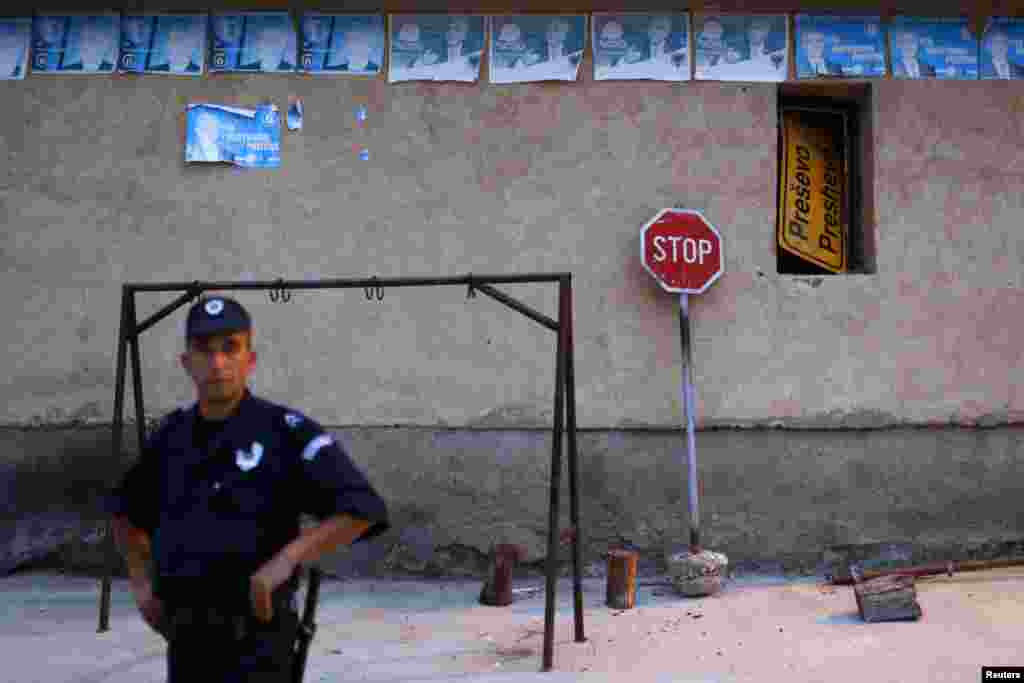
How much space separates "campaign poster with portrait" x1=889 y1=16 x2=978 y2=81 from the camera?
6.50m

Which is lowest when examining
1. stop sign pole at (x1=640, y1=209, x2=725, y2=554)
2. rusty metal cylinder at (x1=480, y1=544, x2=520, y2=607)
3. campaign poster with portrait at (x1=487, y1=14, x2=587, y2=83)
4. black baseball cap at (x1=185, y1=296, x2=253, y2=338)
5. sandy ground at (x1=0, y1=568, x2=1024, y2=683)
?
sandy ground at (x1=0, y1=568, x2=1024, y2=683)

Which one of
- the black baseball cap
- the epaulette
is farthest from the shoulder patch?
the black baseball cap

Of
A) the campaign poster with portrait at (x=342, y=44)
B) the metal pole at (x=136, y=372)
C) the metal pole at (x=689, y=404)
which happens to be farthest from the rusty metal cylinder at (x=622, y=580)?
the campaign poster with portrait at (x=342, y=44)

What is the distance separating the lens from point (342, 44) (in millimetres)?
6465

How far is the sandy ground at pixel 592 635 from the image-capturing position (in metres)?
4.55

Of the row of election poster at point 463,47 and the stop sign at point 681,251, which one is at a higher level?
the row of election poster at point 463,47

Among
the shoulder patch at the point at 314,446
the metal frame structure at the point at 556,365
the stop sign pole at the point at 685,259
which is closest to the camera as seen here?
the shoulder patch at the point at 314,446

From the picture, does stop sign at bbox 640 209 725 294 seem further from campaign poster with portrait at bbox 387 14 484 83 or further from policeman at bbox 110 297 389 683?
policeman at bbox 110 297 389 683

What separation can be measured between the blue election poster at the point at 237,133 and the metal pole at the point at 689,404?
9.04 feet

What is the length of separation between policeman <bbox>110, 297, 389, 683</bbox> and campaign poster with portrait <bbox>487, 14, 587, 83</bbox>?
4.24 meters

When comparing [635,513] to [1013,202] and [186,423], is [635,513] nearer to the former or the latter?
[1013,202]

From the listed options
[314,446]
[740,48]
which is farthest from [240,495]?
[740,48]

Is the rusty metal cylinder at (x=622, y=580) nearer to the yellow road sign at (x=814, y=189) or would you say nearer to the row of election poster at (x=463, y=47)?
the yellow road sign at (x=814, y=189)

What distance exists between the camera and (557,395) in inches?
189
